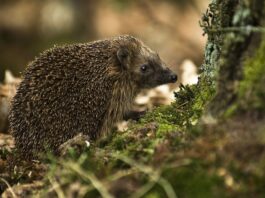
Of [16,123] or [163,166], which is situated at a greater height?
[16,123]

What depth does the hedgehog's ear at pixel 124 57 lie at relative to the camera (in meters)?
8.76

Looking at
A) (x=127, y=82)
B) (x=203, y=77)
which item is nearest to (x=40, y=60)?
(x=127, y=82)

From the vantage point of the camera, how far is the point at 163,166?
181 inches

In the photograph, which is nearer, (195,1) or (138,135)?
(138,135)

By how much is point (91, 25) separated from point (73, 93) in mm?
11992

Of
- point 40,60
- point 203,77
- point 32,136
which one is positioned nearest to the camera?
point 203,77

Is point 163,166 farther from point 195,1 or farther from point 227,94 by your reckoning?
point 195,1

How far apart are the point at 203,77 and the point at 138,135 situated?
3.74ft

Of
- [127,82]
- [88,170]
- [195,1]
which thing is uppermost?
[195,1]

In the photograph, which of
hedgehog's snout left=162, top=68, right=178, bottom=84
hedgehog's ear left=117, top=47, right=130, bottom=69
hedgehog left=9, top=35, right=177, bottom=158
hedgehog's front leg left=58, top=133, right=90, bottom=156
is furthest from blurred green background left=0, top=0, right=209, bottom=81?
hedgehog's front leg left=58, top=133, right=90, bottom=156

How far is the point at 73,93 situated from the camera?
776 cm

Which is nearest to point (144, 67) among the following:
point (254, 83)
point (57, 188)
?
point (254, 83)

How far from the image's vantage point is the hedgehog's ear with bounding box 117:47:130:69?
876 cm

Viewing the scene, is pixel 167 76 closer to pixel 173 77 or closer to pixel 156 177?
Result: pixel 173 77
